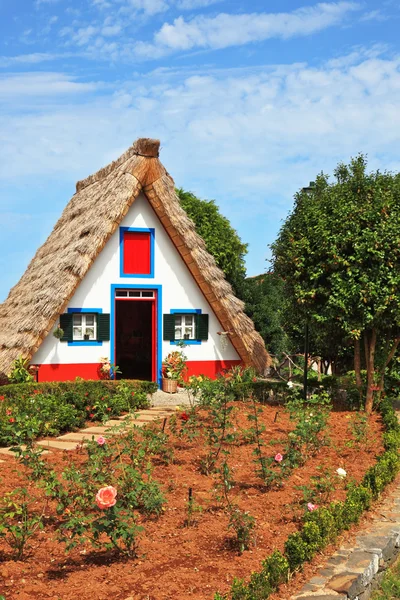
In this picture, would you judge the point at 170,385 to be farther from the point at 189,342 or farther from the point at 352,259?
the point at 352,259

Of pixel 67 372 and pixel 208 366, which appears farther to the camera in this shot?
pixel 208 366

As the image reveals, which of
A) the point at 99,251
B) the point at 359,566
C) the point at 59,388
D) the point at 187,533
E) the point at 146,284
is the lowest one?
the point at 359,566

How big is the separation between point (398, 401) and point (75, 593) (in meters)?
18.4

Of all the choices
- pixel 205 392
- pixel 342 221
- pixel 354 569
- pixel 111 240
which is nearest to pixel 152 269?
pixel 111 240

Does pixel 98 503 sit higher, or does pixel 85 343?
pixel 85 343

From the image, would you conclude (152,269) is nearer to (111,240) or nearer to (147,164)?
(111,240)

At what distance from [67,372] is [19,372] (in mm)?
1572

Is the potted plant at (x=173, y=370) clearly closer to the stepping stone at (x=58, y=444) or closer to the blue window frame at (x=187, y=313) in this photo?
the blue window frame at (x=187, y=313)

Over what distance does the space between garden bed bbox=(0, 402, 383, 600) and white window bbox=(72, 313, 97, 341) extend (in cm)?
773

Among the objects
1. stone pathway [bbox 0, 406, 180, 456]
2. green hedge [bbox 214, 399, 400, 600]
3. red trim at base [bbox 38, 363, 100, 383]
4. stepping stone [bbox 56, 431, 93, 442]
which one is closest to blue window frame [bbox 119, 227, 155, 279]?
red trim at base [bbox 38, 363, 100, 383]

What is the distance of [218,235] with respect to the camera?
29406 mm

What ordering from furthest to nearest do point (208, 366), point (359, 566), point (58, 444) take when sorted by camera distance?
point (208, 366)
point (58, 444)
point (359, 566)

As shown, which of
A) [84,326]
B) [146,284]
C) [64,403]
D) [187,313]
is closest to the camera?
[64,403]

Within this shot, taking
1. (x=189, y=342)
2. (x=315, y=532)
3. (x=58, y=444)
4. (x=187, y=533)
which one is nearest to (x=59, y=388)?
(x=58, y=444)
